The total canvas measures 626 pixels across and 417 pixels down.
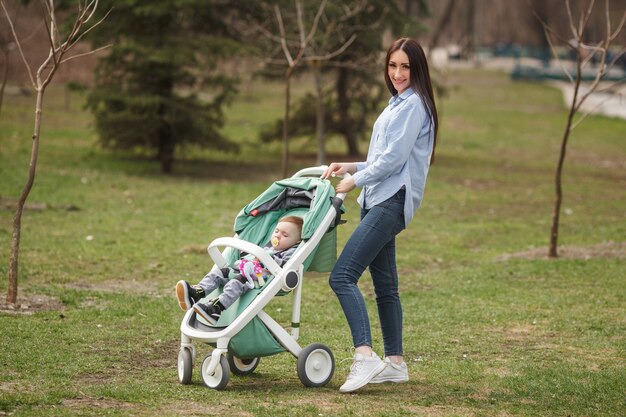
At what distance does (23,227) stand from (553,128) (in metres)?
20.0

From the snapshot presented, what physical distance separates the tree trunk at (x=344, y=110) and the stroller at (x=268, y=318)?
14124 mm

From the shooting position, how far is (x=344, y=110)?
20.4 m

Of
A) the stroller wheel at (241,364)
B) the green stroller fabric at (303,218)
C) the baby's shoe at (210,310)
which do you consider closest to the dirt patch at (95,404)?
the baby's shoe at (210,310)

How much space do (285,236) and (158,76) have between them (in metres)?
11.4

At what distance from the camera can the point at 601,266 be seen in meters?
10.6

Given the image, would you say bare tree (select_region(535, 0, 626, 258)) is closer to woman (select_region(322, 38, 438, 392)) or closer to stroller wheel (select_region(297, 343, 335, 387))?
woman (select_region(322, 38, 438, 392))

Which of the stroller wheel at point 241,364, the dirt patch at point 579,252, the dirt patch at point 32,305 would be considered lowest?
the dirt patch at point 579,252

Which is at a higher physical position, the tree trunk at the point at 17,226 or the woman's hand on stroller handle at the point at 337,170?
the woman's hand on stroller handle at the point at 337,170

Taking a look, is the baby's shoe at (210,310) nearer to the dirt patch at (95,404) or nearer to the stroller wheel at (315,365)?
the stroller wheel at (315,365)

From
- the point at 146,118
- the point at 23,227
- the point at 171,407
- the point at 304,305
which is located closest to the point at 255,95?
the point at 146,118

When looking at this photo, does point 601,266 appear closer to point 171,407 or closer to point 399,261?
point 399,261

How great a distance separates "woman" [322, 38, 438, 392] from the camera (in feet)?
18.7

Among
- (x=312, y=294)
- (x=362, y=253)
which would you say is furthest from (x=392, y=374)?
(x=312, y=294)

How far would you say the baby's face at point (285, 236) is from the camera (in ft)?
20.0
